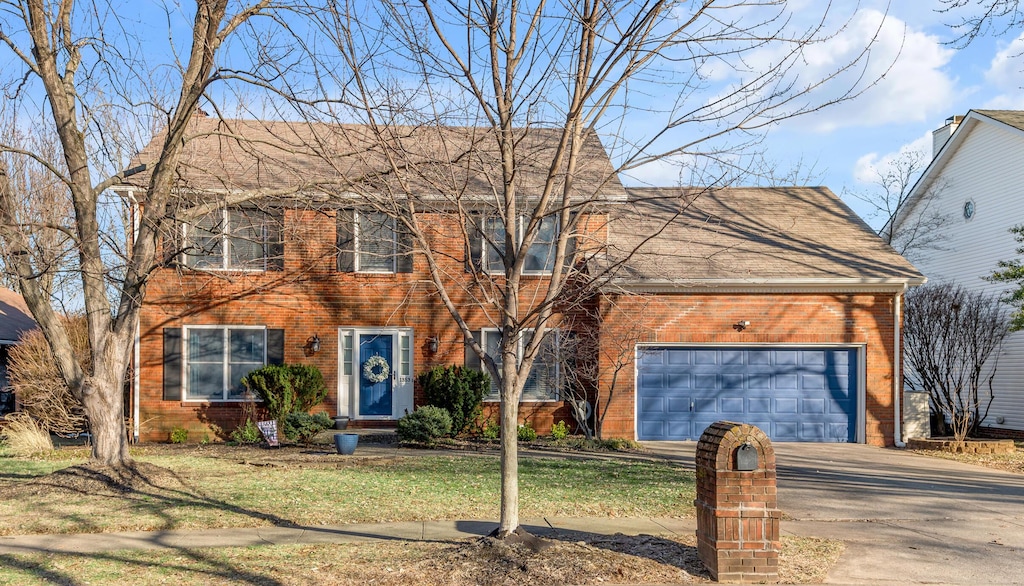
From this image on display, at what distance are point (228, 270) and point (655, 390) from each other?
29.2 ft

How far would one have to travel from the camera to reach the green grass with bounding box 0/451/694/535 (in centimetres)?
909

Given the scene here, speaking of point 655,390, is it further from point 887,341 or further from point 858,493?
point 858,493

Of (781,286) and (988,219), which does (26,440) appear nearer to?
(781,286)

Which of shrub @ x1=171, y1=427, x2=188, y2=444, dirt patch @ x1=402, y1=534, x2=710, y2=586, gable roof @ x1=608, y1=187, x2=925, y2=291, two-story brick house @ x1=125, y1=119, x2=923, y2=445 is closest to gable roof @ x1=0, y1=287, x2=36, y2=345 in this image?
two-story brick house @ x1=125, y1=119, x2=923, y2=445

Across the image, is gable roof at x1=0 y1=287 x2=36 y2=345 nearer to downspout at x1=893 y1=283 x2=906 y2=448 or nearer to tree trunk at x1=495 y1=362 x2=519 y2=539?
tree trunk at x1=495 y1=362 x2=519 y2=539

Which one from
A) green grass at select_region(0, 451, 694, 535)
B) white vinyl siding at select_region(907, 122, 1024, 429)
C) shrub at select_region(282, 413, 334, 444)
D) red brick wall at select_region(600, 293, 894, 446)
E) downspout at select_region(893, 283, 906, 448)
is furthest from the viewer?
white vinyl siding at select_region(907, 122, 1024, 429)

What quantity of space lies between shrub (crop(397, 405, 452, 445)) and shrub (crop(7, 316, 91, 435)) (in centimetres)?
581

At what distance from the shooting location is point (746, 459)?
6.79m

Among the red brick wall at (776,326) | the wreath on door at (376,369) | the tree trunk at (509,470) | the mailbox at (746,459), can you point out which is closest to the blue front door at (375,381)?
the wreath on door at (376,369)

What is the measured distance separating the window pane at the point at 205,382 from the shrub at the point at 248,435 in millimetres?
977

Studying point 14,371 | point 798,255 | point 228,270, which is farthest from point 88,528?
point 798,255

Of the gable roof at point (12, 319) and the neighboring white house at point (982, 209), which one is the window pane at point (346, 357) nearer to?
the gable roof at point (12, 319)

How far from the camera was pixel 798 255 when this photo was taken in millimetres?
17922

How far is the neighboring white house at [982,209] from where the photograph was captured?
2078cm
